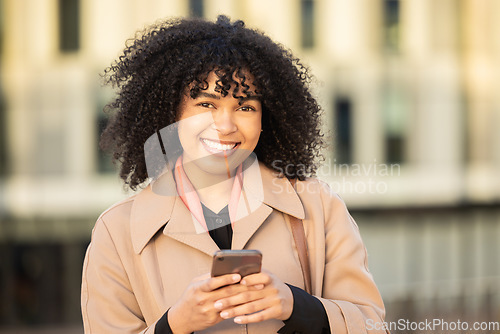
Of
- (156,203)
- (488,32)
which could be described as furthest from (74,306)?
(488,32)

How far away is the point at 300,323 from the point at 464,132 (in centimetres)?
768

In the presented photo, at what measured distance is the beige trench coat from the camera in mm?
2104

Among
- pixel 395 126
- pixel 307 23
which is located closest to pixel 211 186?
pixel 307 23

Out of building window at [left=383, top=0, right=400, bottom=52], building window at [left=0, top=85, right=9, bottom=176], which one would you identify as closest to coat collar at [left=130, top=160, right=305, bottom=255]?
building window at [left=0, top=85, right=9, bottom=176]

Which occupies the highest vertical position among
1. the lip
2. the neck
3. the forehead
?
the forehead

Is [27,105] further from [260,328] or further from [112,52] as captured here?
[260,328]

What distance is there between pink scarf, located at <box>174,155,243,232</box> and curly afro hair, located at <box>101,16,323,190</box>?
0.62 ft

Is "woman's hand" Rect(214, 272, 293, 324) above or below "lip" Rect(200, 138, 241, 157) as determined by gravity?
below

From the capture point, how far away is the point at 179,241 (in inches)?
86.0

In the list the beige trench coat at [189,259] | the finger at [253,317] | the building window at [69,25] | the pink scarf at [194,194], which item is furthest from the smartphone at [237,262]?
the building window at [69,25]

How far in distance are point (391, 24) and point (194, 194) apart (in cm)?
716

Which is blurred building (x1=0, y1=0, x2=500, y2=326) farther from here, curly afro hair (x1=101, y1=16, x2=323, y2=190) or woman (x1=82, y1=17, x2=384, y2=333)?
→ woman (x1=82, y1=17, x2=384, y2=333)

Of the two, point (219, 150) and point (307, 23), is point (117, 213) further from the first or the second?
point (307, 23)

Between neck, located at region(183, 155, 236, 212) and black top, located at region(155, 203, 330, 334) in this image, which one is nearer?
black top, located at region(155, 203, 330, 334)
